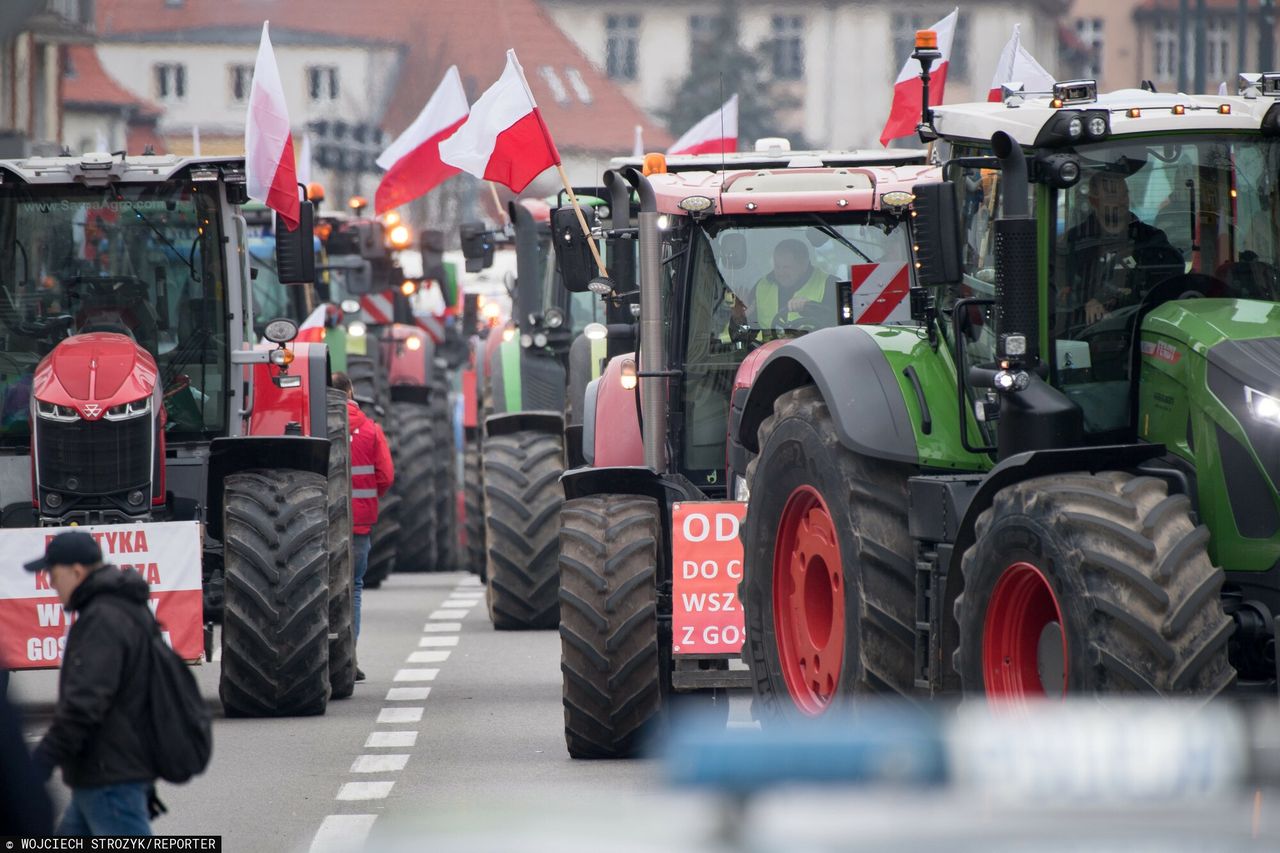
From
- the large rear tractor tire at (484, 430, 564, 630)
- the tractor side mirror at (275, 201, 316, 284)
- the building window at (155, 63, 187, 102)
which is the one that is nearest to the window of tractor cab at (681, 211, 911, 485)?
the tractor side mirror at (275, 201, 316, 284)

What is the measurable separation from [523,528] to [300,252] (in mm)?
4194

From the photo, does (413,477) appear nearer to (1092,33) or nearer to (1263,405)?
(1263,405)

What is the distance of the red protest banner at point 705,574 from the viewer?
10250 mm

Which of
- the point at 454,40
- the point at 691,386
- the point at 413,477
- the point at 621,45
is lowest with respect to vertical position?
the point at 413,477

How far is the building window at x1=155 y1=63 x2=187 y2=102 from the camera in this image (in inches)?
2992

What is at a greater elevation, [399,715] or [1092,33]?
[1092,33]

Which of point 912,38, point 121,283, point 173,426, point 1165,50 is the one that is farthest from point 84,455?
point 1165,50

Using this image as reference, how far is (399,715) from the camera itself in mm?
12758

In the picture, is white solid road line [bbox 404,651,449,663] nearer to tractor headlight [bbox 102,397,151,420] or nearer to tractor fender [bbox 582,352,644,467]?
tractor fender [bbox 582,352,644,467]

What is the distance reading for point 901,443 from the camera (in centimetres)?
846

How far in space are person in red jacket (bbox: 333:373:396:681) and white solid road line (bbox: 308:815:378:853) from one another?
5.76 m

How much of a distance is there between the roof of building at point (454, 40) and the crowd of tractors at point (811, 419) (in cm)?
4371

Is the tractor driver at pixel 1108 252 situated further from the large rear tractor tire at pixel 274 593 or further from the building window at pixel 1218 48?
the building window at pixel 1218 48

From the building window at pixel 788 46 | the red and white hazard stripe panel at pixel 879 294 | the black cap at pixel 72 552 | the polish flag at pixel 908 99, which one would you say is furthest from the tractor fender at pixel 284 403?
the building window at pixel 788 46
